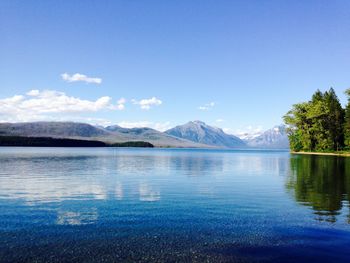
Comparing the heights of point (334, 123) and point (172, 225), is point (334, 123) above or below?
above

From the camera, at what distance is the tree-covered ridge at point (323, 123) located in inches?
6344

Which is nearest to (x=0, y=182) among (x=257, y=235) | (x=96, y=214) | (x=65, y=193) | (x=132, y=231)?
(x=65, y=193)

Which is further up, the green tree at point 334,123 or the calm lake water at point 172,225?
the green tree at point 334,123

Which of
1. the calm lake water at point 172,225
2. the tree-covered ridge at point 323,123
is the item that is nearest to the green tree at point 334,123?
the tree-covered ridge at point 323,123

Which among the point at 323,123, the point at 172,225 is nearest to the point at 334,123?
the point at 323,123

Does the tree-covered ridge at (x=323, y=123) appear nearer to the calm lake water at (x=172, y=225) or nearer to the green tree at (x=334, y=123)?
the green tree at (x=334, y=123)

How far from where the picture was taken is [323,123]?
164875mm

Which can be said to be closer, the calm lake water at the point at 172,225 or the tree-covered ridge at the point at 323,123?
the calm lake water at the point at 172,225

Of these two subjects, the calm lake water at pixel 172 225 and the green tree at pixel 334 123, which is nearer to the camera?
the calm lake water at pixel 172 225

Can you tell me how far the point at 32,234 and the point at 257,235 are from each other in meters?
14.9

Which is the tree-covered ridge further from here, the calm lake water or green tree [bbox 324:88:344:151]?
the calm lake water

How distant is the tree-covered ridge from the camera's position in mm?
161125

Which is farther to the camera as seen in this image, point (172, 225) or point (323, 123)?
point (323, 123)

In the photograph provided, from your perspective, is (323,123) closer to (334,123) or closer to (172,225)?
(334,123)
